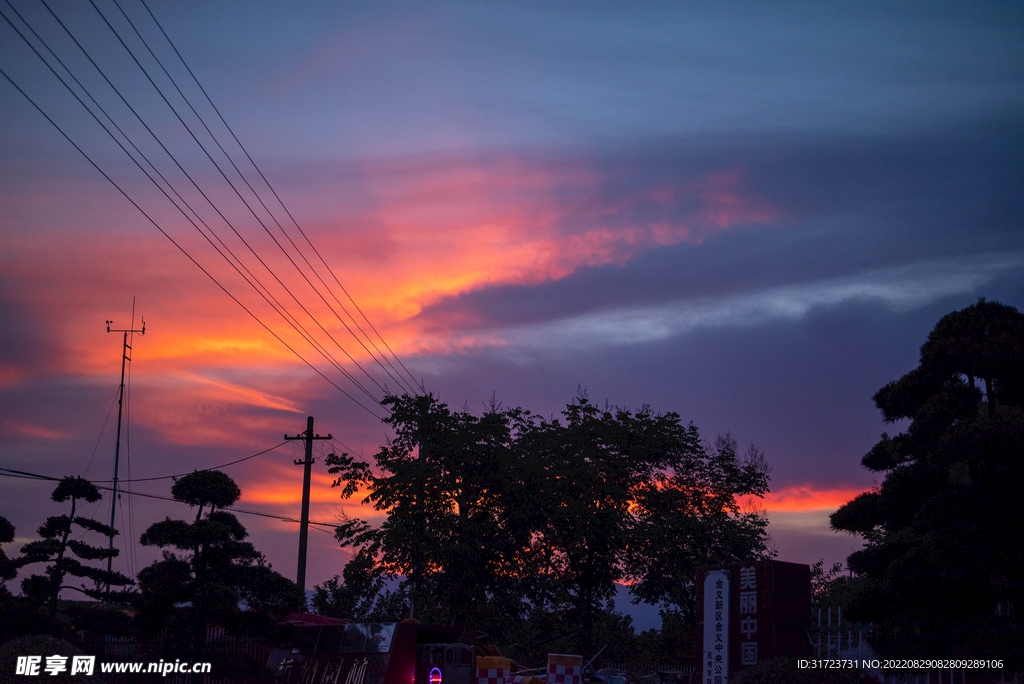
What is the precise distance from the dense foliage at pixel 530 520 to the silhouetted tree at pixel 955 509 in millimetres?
17103

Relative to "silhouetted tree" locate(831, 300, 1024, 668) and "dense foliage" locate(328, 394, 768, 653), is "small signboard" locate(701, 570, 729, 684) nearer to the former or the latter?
"silhouetted tree" locate(831, 300, 1024, 668)

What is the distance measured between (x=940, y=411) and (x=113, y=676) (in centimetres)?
1976

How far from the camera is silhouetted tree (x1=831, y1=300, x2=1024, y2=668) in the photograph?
15516 mm

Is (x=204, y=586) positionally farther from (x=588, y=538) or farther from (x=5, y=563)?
(x=588, y=538)

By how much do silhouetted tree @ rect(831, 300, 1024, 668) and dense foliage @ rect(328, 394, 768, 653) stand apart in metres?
17.1

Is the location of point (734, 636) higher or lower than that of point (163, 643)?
higher

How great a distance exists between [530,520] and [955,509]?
64.5ft

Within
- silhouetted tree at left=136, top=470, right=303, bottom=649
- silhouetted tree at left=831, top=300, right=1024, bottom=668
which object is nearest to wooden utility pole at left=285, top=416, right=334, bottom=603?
silhouetted tree at left=136, top=470, right=303, bottom=649

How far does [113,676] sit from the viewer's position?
70.3 feet

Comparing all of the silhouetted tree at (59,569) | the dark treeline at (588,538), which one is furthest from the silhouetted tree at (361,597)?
the silhouetted tree at (59,569)

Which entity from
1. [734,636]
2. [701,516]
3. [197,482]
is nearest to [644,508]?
[701,516]

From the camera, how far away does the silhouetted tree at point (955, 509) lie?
1552cm

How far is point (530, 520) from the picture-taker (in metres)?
33.9

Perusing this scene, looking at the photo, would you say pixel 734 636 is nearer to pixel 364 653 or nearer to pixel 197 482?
pixel 364 653
